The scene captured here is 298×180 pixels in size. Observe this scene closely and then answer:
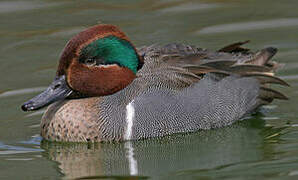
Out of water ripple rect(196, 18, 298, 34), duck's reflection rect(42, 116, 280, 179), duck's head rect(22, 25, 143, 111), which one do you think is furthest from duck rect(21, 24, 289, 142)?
water ripple rect(196, 18, 298, 34)

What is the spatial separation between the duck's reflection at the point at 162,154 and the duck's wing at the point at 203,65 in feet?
1.73

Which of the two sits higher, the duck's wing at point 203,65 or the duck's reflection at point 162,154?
the duck's wing at point 203,65

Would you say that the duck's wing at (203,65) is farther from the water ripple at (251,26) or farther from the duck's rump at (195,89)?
the water ripple at (251,26)

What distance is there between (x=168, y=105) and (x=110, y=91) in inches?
23.6

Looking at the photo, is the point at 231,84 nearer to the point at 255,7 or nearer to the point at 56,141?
the point at 56,141

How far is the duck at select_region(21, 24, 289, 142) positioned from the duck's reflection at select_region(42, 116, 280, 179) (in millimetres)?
123

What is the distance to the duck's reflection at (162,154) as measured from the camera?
7.23 metres

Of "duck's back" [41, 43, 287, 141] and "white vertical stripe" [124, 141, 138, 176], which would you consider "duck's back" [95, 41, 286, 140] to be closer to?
"duck's back" [41, 43, 287, 141]

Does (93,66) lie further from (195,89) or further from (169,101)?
(195,89)

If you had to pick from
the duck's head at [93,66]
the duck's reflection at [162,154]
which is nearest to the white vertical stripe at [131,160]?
the duck's reflection at [162,154]

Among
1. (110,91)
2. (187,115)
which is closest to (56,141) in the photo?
(110,91)

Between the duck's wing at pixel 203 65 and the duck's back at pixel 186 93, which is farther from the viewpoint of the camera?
the duck's wing at pixel 203 65

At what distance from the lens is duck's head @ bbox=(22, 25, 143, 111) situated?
808 centimetres

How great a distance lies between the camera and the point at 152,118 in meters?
8.23
